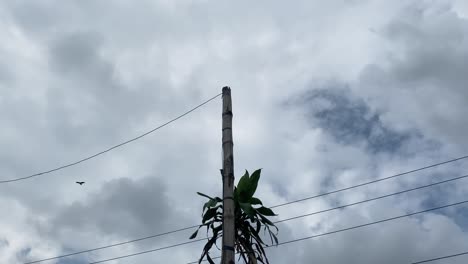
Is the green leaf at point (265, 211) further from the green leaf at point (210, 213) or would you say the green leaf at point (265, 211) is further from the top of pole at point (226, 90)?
the top of pole at point (226, 90)

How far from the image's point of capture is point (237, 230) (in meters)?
10.9

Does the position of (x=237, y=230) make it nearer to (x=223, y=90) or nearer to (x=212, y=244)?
(x=212, y=244)

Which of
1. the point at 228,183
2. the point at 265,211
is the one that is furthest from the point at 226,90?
the point at 265,211

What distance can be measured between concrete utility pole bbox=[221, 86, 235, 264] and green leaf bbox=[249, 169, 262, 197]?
282 centimetres

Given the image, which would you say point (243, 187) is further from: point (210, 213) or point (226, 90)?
point (226, 90)

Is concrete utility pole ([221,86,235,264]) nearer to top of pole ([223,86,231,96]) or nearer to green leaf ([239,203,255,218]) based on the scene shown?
top of pole ([223,86,231,96])

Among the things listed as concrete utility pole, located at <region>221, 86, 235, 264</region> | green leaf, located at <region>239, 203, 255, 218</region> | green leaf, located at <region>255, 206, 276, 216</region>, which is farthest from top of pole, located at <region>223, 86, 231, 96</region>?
green leaf, located at <region>255, 206, 276, 216</region>

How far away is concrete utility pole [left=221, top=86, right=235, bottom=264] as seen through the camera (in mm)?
7920

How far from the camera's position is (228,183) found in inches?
341

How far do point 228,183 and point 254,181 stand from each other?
10.5 ft

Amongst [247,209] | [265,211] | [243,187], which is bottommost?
[247,209]

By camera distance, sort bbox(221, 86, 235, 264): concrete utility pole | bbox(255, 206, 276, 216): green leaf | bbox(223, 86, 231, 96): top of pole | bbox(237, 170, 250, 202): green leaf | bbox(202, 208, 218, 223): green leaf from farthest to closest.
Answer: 1. bbox(255, 206, 276, 216): green leaf
2. bbox(237, 170, 250, 202): green leaf
3. bbox(202, 208, 218, 223): green leaf
4. bbox(223, 86, 231, 96): top of pole
5. bbox(221, 86, 235, 264): concrete utility pole

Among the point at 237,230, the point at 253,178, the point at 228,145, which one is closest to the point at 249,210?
the point at 237,230

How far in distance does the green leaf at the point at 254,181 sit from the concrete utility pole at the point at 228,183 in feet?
9.24
